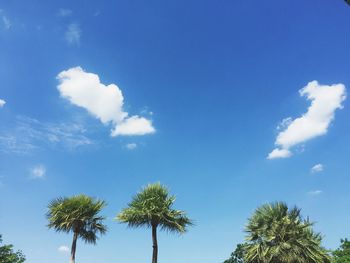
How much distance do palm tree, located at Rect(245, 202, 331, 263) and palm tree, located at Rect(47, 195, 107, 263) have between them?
13.3m

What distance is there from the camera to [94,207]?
3209cm

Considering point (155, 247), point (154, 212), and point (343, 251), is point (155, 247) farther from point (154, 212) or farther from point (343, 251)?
point (343, 251)

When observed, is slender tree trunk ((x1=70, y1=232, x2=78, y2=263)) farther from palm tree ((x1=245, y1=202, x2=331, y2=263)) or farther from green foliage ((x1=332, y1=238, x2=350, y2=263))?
green foliage ((x1=332, y1=238, x2=350, y2=263))

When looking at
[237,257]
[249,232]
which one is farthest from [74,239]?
[237,257]

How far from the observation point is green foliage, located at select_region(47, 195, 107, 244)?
3098 centimetres

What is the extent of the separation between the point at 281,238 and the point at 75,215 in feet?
56.1

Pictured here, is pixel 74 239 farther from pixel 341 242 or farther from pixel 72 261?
pixel 341 242

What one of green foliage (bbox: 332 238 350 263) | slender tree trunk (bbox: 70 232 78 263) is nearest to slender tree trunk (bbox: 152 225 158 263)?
slender tree trunk (bbox: 70 232 78 263)

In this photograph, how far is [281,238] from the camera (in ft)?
97.9

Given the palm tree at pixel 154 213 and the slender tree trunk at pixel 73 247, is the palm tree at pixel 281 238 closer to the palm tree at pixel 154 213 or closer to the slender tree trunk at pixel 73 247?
the palm tree at pixel 154 213

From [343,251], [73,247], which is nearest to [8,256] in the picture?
[73,247]

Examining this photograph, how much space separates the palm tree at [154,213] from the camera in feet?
93.0

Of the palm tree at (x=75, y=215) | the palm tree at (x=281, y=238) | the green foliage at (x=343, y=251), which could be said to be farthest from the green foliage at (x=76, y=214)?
the green foliage at (x=343, y=251)

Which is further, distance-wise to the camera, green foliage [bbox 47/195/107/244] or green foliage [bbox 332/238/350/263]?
green foliage [bbox 332/238/350/263]
